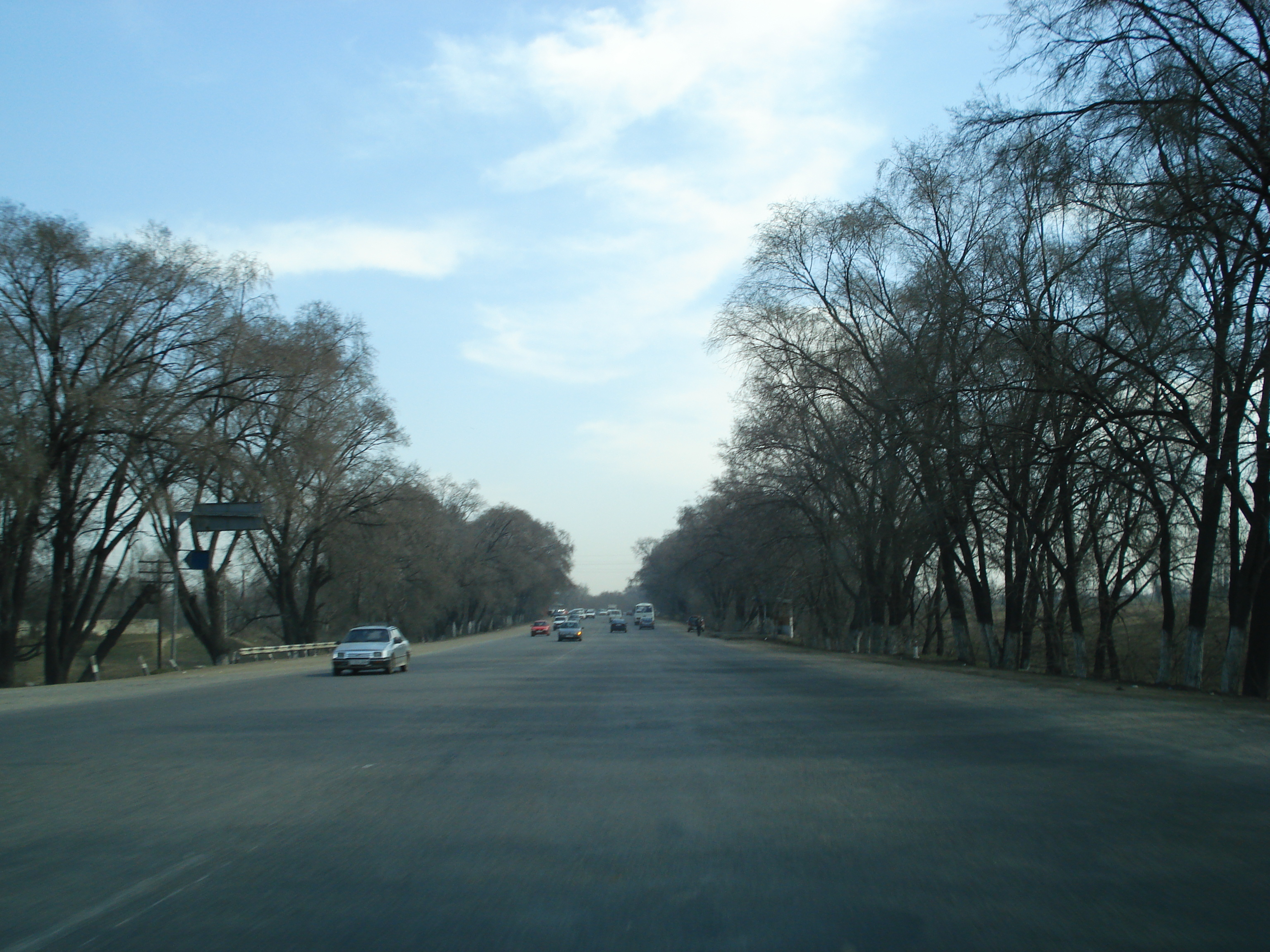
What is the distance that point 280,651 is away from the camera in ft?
159

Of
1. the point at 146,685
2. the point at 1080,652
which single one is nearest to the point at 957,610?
the point at 1080,652

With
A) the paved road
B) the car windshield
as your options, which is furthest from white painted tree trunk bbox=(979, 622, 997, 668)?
the car windshield

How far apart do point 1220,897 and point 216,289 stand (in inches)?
1501

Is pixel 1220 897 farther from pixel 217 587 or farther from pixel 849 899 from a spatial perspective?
pixel 217 587

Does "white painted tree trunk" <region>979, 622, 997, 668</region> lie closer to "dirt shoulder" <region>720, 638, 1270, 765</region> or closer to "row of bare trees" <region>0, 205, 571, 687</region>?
"dirt shoulder" <region>720, 638, 1270, 765</region>

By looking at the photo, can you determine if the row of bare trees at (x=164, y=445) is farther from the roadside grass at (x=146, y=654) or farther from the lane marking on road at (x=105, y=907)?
the lane marking on road at (x=105, y=907)

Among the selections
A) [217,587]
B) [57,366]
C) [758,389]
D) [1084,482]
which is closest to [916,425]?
[1084,482]

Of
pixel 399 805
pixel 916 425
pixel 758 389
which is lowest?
pixel 399 805

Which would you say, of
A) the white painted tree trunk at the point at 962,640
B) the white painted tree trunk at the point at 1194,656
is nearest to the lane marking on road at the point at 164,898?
the white painted tree trunk at the point at 1194,656

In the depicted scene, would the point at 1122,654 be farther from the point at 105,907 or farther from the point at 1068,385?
the point at 105,907

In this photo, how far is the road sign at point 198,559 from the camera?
147 ft

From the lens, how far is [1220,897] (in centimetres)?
605

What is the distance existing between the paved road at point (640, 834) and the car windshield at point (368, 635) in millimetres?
16455

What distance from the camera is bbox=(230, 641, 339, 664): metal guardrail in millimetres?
44688
